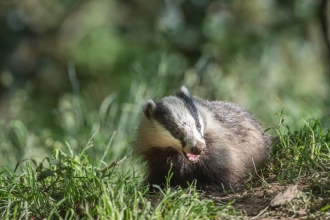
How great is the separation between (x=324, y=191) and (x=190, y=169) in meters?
1.33

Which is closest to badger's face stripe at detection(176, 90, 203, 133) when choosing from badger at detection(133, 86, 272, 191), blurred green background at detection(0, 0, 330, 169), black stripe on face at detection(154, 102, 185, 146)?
badger at detection(133, 86, 272, 191)

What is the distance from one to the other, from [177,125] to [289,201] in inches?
53.9

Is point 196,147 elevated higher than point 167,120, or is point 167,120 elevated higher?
point 167,120

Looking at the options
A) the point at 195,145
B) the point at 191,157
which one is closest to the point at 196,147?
the point at 195,145

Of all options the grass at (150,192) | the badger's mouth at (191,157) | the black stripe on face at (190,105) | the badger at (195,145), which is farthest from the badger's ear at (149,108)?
the grass at (150,192)

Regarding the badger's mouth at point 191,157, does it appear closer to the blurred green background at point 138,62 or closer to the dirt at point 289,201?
the dirt at point 289,201

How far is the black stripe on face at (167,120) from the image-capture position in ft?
16.4

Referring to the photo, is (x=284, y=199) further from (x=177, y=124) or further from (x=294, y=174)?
(x=177, y=124)

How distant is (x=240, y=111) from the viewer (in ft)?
19.5

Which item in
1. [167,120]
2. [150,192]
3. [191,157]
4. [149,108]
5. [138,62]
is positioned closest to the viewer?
[150,192]

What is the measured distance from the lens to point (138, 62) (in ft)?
33.0

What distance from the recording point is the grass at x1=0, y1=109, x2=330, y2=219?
12.9 feet

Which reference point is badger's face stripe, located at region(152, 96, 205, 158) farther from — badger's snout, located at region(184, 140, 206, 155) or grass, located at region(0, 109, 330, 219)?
grass, located at region(0, 109, 330, 219)

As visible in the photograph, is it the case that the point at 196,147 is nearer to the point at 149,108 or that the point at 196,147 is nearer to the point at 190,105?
the point at 190,105
